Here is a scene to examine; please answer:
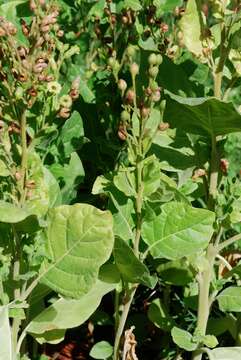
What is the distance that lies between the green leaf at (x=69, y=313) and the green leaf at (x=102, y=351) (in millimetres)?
139

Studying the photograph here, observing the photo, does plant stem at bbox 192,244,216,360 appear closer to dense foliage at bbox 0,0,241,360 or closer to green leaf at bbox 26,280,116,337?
dense foliage at bbox 0,0,241,360

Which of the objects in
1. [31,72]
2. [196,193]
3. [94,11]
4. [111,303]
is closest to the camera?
[31,72]

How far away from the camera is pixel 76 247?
4.08ft

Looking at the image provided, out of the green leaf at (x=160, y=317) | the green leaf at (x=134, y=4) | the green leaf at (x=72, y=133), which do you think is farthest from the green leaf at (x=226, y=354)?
the green leaf at (x=134, y=4)

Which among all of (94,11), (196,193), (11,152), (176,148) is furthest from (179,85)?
(94,11)

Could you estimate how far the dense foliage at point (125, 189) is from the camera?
3.91 ft

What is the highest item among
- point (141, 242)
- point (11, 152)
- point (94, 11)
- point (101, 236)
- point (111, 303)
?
point (94, 11)

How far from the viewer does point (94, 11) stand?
190cm

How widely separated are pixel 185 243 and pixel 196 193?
0.80ft

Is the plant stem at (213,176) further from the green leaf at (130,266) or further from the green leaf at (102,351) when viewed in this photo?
the green leaf at (102,351)

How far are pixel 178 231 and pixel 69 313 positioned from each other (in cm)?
25

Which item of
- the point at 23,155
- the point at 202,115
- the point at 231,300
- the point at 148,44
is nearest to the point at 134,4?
the point at 148,44

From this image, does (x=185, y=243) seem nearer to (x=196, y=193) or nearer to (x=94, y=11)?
(x=196, y=193)

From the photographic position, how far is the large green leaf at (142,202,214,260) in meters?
1.30
